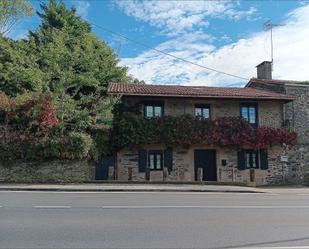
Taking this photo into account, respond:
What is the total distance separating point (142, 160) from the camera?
26031 millimetres

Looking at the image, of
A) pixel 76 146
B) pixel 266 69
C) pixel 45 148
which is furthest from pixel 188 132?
pixel 266 69

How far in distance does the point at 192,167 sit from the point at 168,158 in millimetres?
1717

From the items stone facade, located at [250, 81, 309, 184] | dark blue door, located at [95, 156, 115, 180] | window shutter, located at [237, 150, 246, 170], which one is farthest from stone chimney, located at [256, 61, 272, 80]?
dark blue door, located at [95, 156, 115, 180]

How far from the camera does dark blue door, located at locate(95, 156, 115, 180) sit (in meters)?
25.8

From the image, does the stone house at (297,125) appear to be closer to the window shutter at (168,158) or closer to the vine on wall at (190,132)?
the vine on wall at (190,132)

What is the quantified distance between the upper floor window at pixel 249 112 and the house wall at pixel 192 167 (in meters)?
2.28

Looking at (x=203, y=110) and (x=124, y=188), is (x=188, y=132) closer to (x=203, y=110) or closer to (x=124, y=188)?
(x=203, y=110)

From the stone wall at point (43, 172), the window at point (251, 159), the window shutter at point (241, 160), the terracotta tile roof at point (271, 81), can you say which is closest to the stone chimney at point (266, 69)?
the terracotta tile roof at point (271, 81)

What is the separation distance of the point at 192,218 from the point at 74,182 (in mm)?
12615

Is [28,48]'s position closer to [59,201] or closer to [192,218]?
[59,201]

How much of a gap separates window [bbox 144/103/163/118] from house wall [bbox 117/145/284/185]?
A: 209 cm

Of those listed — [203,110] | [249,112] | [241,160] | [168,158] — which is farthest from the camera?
[249,112]

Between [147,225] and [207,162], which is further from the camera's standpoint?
[207,162]

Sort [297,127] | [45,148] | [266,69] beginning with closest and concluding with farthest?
[45,148] → [297,127] → [266,69]
